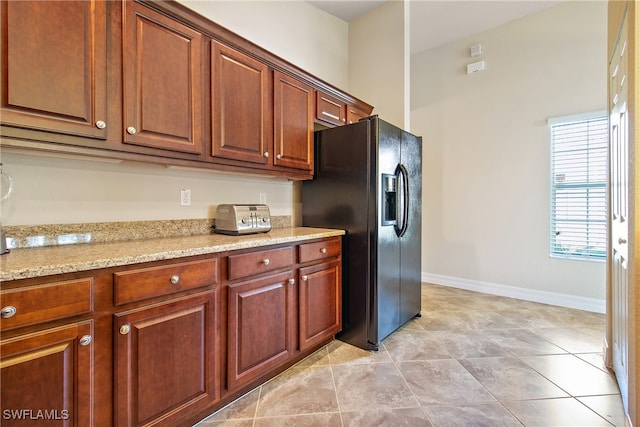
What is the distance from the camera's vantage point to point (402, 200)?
249cm

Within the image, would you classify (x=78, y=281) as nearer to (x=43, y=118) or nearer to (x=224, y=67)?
(x=43, y=118)

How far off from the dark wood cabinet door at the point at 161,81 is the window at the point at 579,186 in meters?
3.74

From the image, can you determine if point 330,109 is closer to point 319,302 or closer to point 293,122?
point 293,122

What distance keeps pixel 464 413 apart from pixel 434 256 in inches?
110

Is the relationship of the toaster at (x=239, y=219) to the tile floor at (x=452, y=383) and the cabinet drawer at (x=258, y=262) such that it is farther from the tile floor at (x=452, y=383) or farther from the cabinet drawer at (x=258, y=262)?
the tile floor at (x=452, y=383)

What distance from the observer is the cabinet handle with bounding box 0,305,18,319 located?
2.94 feet

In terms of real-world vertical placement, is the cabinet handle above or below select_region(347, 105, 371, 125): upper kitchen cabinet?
below

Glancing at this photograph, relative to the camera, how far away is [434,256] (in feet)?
13.7

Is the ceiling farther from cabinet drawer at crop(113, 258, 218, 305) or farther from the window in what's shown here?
cabinet drawer at crop(113, 258, 218, 305)

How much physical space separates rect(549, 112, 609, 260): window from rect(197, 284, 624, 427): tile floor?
0.87 metres

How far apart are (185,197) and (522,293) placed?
152 inches

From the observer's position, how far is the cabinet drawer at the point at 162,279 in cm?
116

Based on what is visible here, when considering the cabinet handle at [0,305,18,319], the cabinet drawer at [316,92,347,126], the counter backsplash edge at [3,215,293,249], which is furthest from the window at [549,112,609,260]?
the cabinet handle at [0,305,18,319]

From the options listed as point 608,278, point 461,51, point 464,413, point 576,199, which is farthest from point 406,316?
point 461,51
